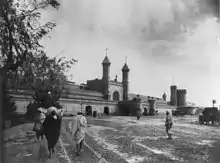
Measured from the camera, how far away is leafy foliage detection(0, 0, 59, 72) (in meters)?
3.38

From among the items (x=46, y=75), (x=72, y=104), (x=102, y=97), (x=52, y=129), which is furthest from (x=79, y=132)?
(x=46, y=75)

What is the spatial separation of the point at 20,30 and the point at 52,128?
1.73 meters

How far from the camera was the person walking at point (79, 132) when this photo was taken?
117 inches

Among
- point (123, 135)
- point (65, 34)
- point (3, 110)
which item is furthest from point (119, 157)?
point (65, 34)

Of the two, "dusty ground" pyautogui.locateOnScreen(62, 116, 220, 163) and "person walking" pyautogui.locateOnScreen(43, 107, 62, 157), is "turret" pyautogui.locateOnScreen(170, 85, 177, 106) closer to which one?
"dusty ground" pyautogui.locateOnScreen(62, 116, 220, 163)

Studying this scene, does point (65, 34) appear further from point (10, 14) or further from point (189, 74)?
point (189, 74)

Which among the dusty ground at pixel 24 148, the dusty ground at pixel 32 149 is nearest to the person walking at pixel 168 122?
the dusty ground at pixel 32 149

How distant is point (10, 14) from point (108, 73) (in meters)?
1.80

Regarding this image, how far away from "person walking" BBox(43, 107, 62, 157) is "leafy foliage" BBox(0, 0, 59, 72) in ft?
3.52

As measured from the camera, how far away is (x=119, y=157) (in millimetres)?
2910

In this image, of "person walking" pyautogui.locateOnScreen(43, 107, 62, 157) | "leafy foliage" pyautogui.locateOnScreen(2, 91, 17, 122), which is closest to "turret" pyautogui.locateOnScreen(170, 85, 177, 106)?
"person walking" pyautogui.locateOnScreen(43, 107, 62, 157)

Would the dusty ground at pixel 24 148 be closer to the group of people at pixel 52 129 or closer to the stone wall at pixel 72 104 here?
the group of people at pixel 52 129

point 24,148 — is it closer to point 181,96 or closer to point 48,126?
point 48,126

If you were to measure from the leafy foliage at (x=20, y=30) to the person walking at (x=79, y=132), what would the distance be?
4.23 feet
